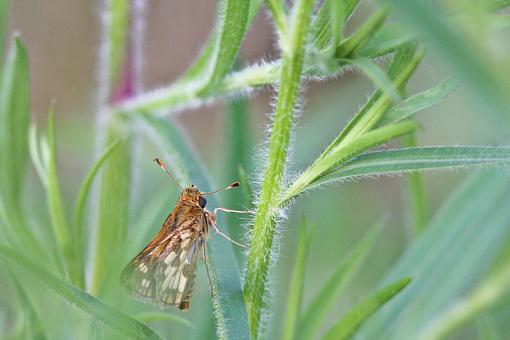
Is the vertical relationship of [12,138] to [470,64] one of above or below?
above

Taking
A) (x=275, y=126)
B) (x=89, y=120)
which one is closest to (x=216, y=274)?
(x=275, y=126)

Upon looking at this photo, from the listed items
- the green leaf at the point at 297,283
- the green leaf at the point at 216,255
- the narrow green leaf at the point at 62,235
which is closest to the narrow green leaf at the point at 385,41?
the green leaf at the point at 297,283

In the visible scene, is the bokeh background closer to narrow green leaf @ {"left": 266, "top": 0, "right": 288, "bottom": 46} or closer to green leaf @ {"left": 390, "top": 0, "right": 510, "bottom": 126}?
green leaf @ {"left": 390, "top": 0, "right": 510, "bottom": 126}

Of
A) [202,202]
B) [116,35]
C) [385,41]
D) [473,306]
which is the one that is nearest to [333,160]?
[385,41]

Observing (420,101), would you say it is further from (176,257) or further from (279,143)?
(176,257)

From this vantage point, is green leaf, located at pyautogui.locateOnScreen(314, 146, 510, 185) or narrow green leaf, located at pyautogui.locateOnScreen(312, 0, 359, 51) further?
narrow green leaf, located at pyautogui.locateOnScreen(312, 0, 359, 51)

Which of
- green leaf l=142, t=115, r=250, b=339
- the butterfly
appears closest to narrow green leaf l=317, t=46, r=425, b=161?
green leaf l=142, t=115, r=250, b=339
